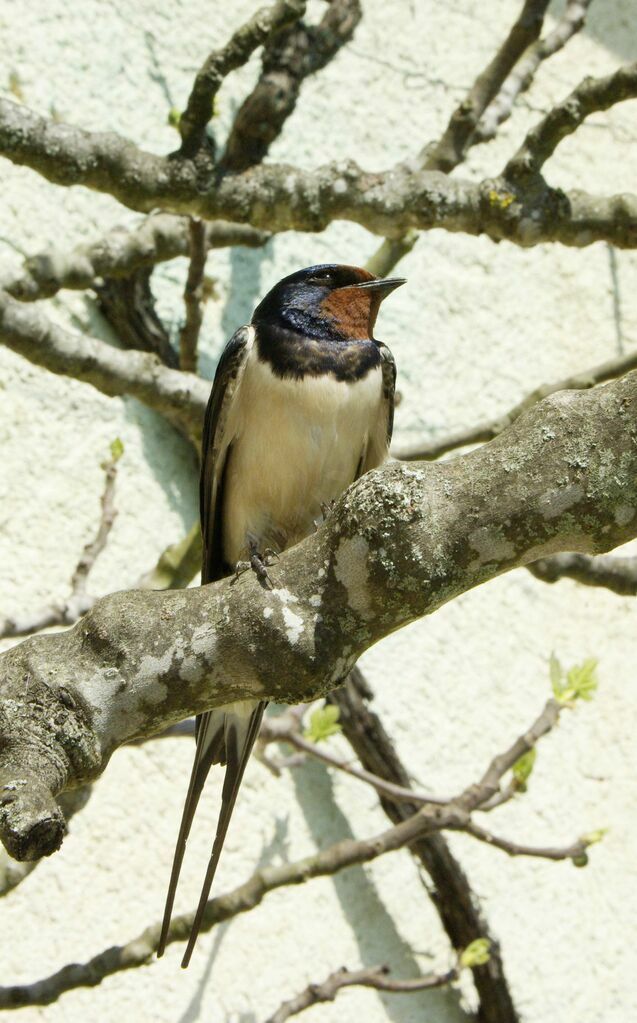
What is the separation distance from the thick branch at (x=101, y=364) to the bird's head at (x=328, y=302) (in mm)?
277

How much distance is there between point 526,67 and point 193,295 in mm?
1228

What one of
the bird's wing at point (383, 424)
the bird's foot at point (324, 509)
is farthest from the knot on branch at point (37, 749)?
the bird's wing at point (383, 424)

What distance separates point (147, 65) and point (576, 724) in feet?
10.1

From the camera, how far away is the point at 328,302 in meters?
3.07

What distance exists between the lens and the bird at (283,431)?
2764 mm

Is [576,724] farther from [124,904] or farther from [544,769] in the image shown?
[124,904]

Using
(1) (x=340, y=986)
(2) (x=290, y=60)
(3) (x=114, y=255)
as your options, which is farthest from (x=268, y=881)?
(2) (x=290, y=60)

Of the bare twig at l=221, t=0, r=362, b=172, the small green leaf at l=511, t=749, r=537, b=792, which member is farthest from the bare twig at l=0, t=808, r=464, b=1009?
the bare twig at l=221, t=0, r=362, b=172

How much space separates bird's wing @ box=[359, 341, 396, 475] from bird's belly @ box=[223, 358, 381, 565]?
0.03 metres

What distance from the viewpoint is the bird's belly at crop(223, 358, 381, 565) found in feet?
9.09

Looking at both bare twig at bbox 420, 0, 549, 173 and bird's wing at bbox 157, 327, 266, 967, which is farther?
bare twig at bbox 420, 0, 549, 173

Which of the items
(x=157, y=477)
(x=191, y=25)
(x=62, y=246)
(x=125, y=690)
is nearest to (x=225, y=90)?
(x=191, y=25)

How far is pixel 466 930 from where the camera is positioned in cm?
366

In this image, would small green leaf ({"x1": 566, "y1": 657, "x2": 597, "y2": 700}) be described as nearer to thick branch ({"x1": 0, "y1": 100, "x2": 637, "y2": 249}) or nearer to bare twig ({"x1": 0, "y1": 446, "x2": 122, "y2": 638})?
thick branch ({"x1": 0, "y1": 100, "x2": 637, "y2": 249})
